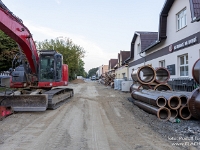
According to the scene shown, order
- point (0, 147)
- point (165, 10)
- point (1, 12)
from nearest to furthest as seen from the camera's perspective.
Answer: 1. point (0, 147)
2. point (1, 12)
3. point (165, 10)

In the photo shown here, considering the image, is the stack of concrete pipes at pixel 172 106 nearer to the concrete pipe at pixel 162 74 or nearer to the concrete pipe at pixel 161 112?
the concrete pipe at pixel 161 112

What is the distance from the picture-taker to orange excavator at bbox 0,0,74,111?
323 inches

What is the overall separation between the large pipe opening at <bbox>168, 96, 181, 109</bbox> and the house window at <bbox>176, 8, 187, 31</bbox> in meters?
6.52

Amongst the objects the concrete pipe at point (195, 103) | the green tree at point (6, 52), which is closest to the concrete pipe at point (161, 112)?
the concrete pipe at point (195, 103)

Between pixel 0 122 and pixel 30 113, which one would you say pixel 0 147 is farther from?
pixel 30 113

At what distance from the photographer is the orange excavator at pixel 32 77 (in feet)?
26.9

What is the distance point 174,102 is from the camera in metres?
7.23

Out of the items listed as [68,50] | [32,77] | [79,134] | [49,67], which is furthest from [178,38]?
[68,50]

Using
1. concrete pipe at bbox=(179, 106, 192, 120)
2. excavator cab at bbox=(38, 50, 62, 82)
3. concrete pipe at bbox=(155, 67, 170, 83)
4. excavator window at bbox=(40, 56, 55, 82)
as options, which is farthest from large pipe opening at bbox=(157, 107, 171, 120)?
excavator window at bbox=(40, 56, 55, 82)

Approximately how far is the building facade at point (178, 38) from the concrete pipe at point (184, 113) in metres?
4.20

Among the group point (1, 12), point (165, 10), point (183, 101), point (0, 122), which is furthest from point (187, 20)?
point (0, 122)

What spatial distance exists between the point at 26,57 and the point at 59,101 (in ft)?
8.63

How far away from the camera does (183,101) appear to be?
23.7 feet

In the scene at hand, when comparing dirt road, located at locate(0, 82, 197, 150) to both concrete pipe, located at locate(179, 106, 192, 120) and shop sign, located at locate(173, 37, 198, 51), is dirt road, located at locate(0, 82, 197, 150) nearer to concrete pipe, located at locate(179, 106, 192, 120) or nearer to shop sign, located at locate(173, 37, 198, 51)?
concrete pipe, located at locate(179, 106, 192, 120)
